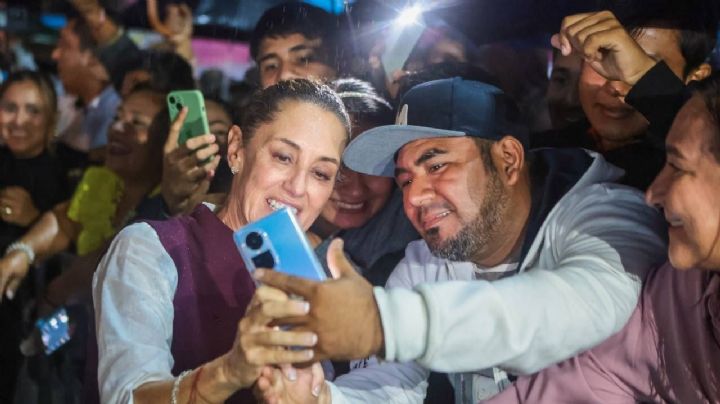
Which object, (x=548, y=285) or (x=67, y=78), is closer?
(x=548, y=285)

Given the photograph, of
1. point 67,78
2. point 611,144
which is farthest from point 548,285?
point 67,78

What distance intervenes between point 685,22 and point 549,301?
0.48 meters

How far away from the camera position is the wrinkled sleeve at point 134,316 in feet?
3.73

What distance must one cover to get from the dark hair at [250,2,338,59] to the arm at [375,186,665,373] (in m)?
0.48

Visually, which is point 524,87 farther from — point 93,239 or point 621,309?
point 93,239

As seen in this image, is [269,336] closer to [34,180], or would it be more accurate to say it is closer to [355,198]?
[355,198]

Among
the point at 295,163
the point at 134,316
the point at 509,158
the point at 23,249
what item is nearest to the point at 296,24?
the point at 295,163

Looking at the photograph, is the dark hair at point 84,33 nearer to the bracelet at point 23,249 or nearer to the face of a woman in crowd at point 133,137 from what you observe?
the face of a woman in crowd at point 133,137

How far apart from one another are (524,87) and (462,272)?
30cm

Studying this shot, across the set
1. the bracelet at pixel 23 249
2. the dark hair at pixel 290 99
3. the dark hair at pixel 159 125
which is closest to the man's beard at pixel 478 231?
the dark hair at pixel 290 99

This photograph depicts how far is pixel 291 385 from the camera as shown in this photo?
1.09 metres

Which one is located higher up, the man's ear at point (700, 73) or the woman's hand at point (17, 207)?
the man's ear at point (700, 73)

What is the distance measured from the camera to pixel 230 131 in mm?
1338

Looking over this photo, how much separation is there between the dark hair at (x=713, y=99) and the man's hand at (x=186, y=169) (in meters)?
0.73
